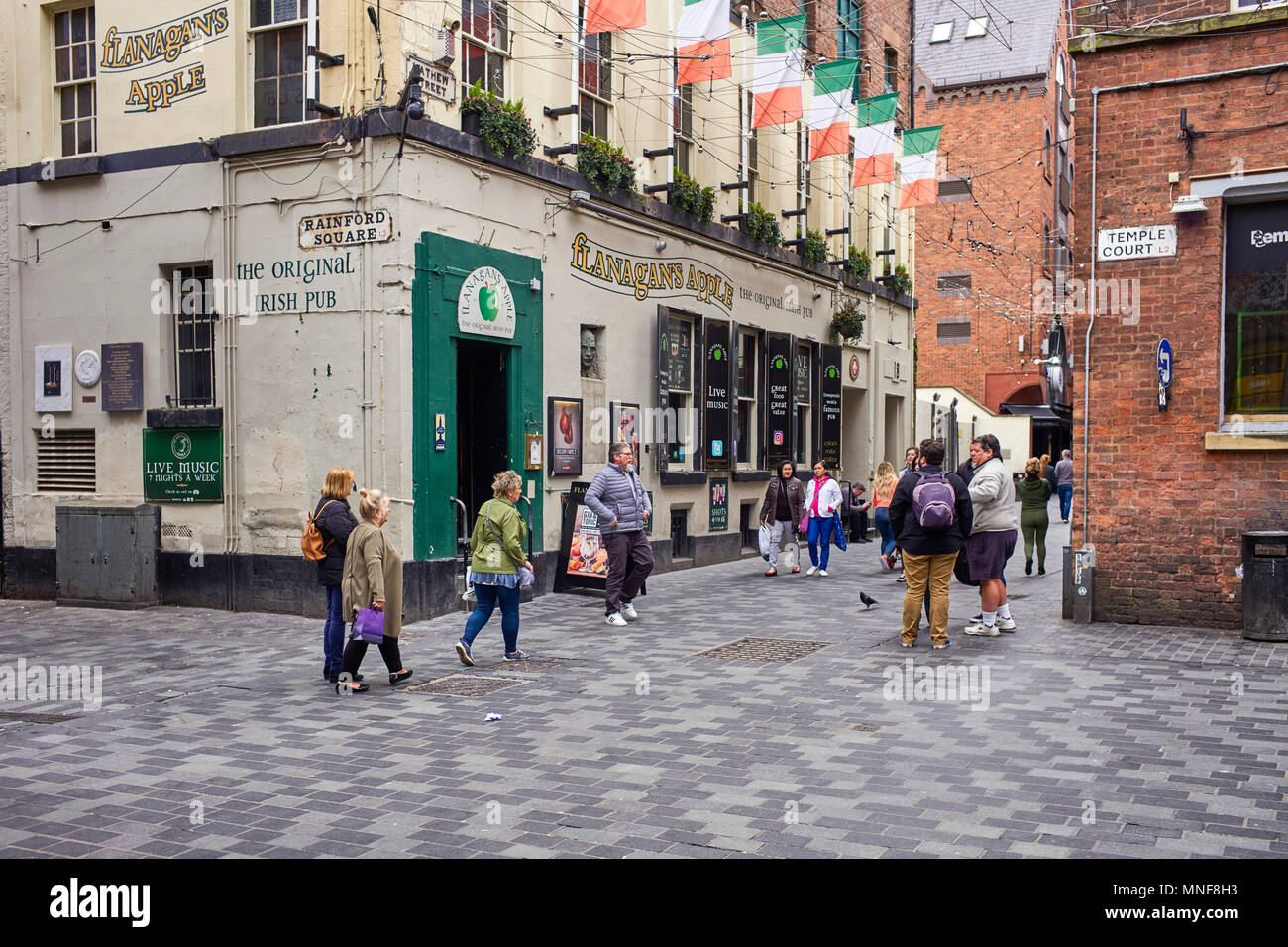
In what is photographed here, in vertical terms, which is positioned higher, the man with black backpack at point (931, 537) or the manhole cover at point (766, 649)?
the man with black backpack at point (931, 537)

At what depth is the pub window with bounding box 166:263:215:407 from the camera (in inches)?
520

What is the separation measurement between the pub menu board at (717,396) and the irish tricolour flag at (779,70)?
3.30m

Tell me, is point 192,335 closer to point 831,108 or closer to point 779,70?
point 779,70

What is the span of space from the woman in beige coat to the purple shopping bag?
0.14 feet

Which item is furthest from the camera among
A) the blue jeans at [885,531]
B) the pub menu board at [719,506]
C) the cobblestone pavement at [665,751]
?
the pub menu board at [719,506]

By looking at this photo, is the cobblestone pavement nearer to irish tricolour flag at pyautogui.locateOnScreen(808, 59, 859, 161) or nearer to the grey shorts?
the grey shorts

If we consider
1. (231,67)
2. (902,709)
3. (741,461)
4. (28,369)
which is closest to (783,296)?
(741,461)

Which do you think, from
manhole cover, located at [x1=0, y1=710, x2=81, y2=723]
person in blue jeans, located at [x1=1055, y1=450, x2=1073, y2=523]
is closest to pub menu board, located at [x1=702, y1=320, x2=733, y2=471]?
person in blue jeans, located at [x1=1055, y1=450, x2=1073, y2=523]

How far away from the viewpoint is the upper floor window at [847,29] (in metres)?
22.8

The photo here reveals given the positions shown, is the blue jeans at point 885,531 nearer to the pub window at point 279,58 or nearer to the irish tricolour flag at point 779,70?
the irish tricolour flag at point 779,70

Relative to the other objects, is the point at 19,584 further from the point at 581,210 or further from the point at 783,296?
the point at 783,296

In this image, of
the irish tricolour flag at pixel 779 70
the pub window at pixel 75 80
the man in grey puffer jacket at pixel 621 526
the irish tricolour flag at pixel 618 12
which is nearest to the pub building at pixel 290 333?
the pub window at pixel 75 80

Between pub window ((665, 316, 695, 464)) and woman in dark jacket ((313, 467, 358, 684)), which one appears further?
pub window ((665, 316, 695, 464))

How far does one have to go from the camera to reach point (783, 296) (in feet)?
68.5
